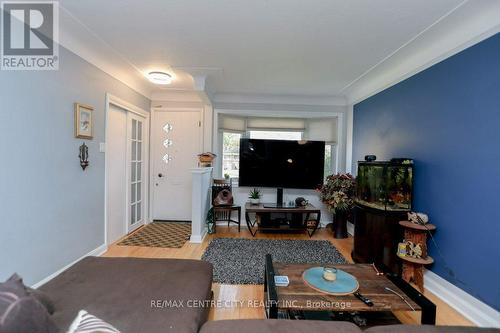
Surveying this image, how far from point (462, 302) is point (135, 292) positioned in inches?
106

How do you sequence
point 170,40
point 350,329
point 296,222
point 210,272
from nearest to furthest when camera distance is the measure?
point 350,329 → point 210,272 → point 170,40 → point 296,222

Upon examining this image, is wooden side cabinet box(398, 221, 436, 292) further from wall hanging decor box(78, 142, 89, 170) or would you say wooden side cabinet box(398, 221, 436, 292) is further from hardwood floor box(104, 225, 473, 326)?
wall hanging decor box(78, 142, 89, 170)

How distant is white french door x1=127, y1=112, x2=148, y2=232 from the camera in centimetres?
404

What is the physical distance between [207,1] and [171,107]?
305cm

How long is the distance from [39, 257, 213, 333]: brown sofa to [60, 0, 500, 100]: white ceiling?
2040 millimetres

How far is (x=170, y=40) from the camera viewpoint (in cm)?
256

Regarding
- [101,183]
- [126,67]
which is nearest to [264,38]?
[126,67]

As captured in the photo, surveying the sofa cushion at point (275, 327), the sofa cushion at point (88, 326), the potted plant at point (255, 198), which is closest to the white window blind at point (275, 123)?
the potted plant at point (255, 198)

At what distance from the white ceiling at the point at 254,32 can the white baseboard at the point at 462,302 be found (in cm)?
240

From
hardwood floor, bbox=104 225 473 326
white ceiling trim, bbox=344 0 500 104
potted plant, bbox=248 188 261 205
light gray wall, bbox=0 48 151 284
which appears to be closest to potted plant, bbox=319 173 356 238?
hardwood floor, bbox=104 225 473 326

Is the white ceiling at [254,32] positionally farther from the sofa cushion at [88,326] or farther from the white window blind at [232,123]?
the sofa cushion at [88,326]

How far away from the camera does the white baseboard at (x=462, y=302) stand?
1.95 metres

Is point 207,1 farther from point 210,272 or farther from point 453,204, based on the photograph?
point 453,204

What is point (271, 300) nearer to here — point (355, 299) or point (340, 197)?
point (355, 299)
